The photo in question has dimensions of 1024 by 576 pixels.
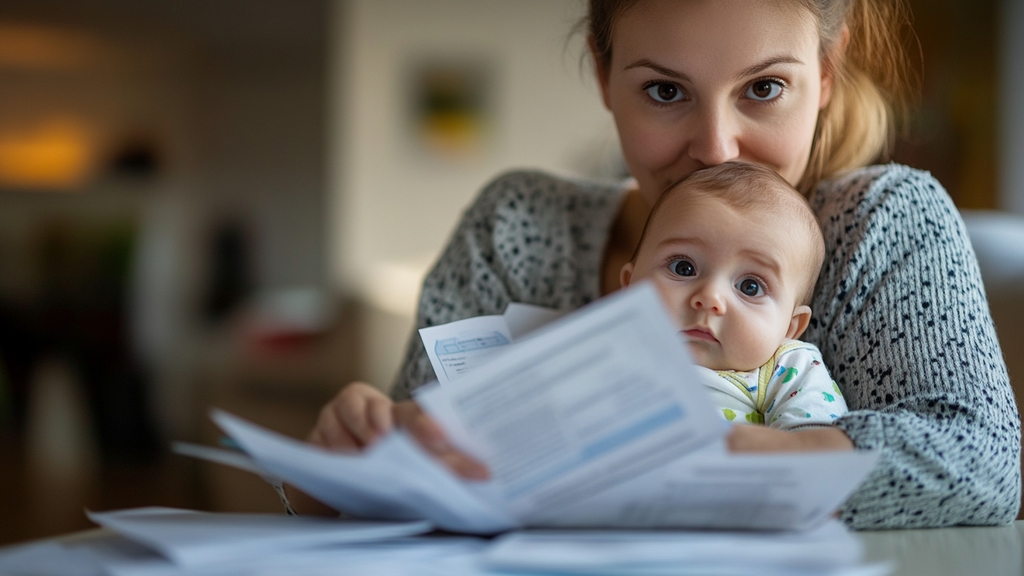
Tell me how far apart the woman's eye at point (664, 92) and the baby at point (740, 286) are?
0.42 feet

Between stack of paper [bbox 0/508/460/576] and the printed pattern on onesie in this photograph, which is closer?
stack of paper [bbox 0/508/460/576]

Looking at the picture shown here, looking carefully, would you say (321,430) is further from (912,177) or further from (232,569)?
(912,177)

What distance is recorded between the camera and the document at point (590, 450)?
1.63ft

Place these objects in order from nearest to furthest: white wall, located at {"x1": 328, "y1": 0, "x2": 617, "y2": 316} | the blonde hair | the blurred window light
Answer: the blonde hair, the blurred window light, white wall, located at {"x1": 328, "y1": 0, "x2": 617, "y2": 316}

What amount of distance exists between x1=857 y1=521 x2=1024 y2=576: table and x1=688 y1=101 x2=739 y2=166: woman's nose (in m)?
0.39

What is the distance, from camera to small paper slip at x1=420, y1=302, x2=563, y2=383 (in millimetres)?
804

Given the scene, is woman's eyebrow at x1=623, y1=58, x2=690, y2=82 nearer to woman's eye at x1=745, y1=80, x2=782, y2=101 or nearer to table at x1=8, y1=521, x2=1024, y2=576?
woman's eye at x1=745, y1=80, x2=782, y2=101

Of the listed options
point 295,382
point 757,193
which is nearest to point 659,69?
point 757,193

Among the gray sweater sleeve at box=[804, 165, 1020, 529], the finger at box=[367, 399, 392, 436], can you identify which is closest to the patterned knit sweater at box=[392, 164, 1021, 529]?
the gray sweater sleeve at box=[804, 165, 1020, 529]

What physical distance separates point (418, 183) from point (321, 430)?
15.9 ft

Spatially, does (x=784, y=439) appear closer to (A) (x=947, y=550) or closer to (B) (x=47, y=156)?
Result: (A) (x=947, y=550)

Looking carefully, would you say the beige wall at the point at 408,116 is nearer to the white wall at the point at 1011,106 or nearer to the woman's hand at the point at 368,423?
the white wall at the point at 1011,106

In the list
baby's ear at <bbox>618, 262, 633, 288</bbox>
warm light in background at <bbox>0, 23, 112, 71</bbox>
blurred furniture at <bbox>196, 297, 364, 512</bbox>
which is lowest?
blurred furniture at <bbox>196, 297, 364, 512</bbox>

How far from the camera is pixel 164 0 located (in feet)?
19.9
